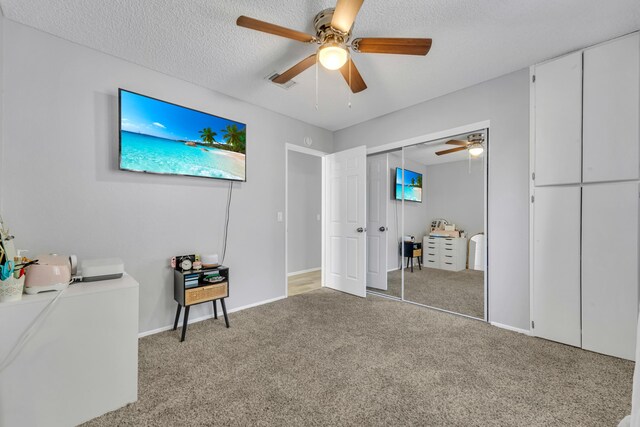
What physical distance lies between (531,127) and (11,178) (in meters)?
4.35

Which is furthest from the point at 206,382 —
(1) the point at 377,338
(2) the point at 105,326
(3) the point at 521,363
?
(3) the point at 521,363

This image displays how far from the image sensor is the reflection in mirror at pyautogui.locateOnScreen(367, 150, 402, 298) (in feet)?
12.3

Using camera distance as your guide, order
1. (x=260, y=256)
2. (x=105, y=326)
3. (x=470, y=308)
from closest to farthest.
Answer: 1. (x=105, y=326)
2. (x=470, y=308)
3. (x=260, y=256)

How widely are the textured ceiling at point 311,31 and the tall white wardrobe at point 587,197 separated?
25cm

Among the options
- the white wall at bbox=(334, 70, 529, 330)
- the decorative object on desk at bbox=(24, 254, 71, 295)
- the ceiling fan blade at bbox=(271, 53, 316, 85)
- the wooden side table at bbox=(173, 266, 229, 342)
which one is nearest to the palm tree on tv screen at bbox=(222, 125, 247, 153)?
the ceiling fan blade at bbox=(271, 53, 316, 85)

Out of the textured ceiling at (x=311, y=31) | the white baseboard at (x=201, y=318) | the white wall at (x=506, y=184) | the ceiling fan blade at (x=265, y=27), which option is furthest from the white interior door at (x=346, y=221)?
the ceiling fan blade at (x=265, y=27)

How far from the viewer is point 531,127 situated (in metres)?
2.56

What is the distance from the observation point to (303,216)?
18.1 feet

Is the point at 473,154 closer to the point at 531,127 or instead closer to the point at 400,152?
the point at 531,127

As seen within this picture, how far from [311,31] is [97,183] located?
86.6 inches

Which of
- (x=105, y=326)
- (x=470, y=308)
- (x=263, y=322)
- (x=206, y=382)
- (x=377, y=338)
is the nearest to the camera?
(x=105, y=326)

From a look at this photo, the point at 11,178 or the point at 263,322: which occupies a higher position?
the point at 11,178

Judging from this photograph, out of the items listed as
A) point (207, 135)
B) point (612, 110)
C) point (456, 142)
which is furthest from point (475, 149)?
point (207, 135)

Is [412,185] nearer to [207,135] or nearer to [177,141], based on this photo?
[207,135]
